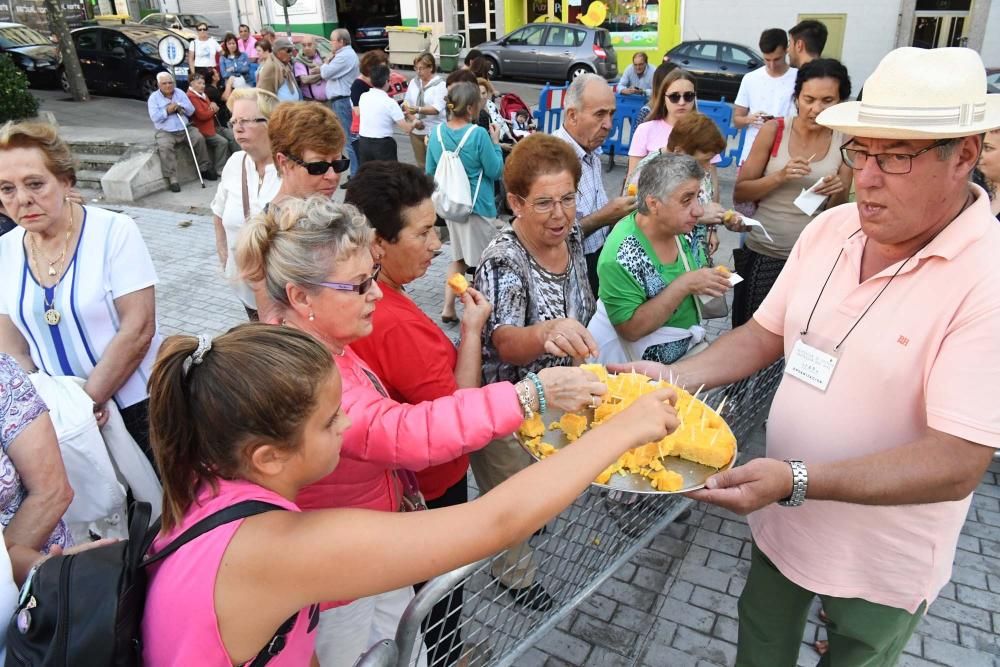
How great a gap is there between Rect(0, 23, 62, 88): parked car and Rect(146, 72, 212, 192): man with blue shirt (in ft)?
33.7

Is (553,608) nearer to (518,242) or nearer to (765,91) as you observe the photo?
(518,242)

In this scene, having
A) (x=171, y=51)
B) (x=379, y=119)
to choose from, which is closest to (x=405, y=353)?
(x=379, y=119)

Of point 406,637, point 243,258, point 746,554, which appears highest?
point 243,258

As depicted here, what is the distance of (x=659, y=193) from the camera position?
3.19m

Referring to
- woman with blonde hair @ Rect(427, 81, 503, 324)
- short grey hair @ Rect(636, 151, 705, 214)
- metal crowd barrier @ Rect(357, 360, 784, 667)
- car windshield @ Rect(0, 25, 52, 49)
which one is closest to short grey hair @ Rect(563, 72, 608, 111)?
woman with blonde hair @ Rect(427, 81, 503, 324)

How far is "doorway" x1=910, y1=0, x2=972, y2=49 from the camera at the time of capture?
58.6 feet

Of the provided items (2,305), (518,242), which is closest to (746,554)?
(518,242)

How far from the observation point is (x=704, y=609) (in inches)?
129

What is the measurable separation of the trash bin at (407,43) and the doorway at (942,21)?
15.4 metres

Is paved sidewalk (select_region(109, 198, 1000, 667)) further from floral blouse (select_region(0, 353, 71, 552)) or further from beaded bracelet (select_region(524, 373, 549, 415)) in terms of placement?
floral blouse (select_region(0, 353, 71, 552))

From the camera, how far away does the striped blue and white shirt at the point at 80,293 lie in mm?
2877

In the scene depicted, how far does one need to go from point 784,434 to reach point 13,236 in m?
3.40

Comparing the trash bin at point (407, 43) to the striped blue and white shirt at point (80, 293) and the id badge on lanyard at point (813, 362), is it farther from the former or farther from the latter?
the id badge on lanyard at point (813, 362)

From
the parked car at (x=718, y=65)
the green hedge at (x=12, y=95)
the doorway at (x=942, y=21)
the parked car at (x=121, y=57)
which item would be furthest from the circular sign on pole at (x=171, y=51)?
the doorway at (x=942, y=21)
